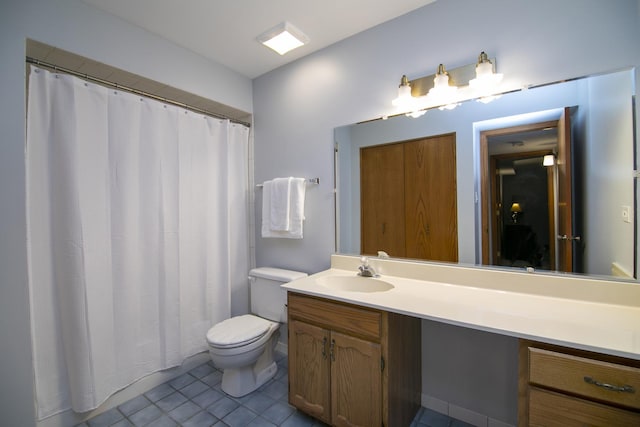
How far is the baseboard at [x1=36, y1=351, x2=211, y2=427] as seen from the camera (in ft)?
4.93

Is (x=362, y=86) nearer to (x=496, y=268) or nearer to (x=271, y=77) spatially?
(x=271, y=77)

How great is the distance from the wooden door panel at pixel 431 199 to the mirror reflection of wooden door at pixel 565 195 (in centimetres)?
45

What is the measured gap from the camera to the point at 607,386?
825 millimetres

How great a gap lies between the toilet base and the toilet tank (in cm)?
37

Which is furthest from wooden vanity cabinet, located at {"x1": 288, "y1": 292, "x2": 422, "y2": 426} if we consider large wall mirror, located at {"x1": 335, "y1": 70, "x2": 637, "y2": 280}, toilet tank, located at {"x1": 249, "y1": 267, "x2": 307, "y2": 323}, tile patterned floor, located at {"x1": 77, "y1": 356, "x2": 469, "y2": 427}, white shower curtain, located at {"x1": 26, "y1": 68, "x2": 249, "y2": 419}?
white shower curtain, located at {"x1": 26, "y1": 68, "x2": 249, "y2": 419}

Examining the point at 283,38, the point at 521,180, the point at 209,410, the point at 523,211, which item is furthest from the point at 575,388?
the point at 283,38

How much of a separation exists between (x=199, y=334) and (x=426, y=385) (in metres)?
1.64

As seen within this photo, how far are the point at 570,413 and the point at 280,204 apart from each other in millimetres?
1853

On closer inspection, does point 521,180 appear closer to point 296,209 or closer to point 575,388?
point 575,388

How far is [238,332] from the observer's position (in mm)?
1790

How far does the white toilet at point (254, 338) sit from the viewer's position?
1704 mm

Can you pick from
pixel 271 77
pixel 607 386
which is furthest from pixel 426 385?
pixel 271 77

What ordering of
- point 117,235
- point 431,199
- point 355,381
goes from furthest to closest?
1. point 117,235
2. point 431,199
3. point 355,381

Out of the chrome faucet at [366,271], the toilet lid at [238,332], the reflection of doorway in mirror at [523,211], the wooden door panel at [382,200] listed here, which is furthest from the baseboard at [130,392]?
the reflection of doorway in mirror at [523,211]
